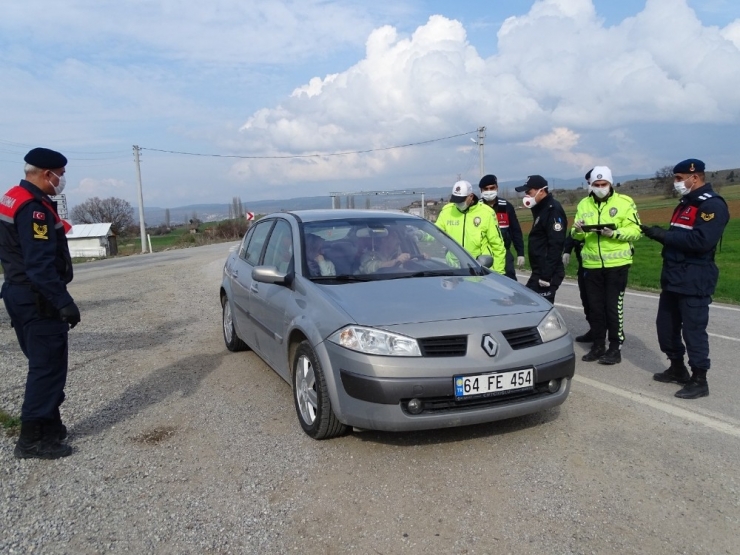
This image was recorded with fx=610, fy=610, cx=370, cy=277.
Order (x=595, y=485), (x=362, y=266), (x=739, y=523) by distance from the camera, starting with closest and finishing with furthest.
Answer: (x=739, y=523), (x=595, y=485), (x=362, y=266)

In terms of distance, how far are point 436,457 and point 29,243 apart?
287 cm

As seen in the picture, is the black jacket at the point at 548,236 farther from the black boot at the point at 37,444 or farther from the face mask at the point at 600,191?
the black boot at the point at 37,444

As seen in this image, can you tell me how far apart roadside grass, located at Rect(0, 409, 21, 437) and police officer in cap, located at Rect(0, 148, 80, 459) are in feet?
1.66

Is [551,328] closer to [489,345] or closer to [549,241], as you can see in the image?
[489,345]

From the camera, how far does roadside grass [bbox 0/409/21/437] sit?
4.44m

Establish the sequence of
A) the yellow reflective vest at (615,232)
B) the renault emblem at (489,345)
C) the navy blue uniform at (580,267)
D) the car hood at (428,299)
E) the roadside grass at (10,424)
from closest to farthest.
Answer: the renault emblem at (489,345) → the car hood at (428,299) → the roadside grass at (10,424) → the yellow reflective vest at (615,232) → the navy blue uniform at (580,267)

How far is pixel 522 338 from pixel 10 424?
378 cm

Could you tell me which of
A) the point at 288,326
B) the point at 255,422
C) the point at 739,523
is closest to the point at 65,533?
the point at 255,422

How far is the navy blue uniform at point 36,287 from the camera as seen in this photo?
12.5 ft

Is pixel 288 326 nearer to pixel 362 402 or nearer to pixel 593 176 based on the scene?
pixel 362 402

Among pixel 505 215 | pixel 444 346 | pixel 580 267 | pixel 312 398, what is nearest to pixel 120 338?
pixel 312 398

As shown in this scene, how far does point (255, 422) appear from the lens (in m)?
4.58

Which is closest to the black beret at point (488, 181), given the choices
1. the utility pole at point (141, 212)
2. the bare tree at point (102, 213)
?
the utility pole at point (141, 212)

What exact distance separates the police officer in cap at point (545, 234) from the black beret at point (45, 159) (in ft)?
14.4
